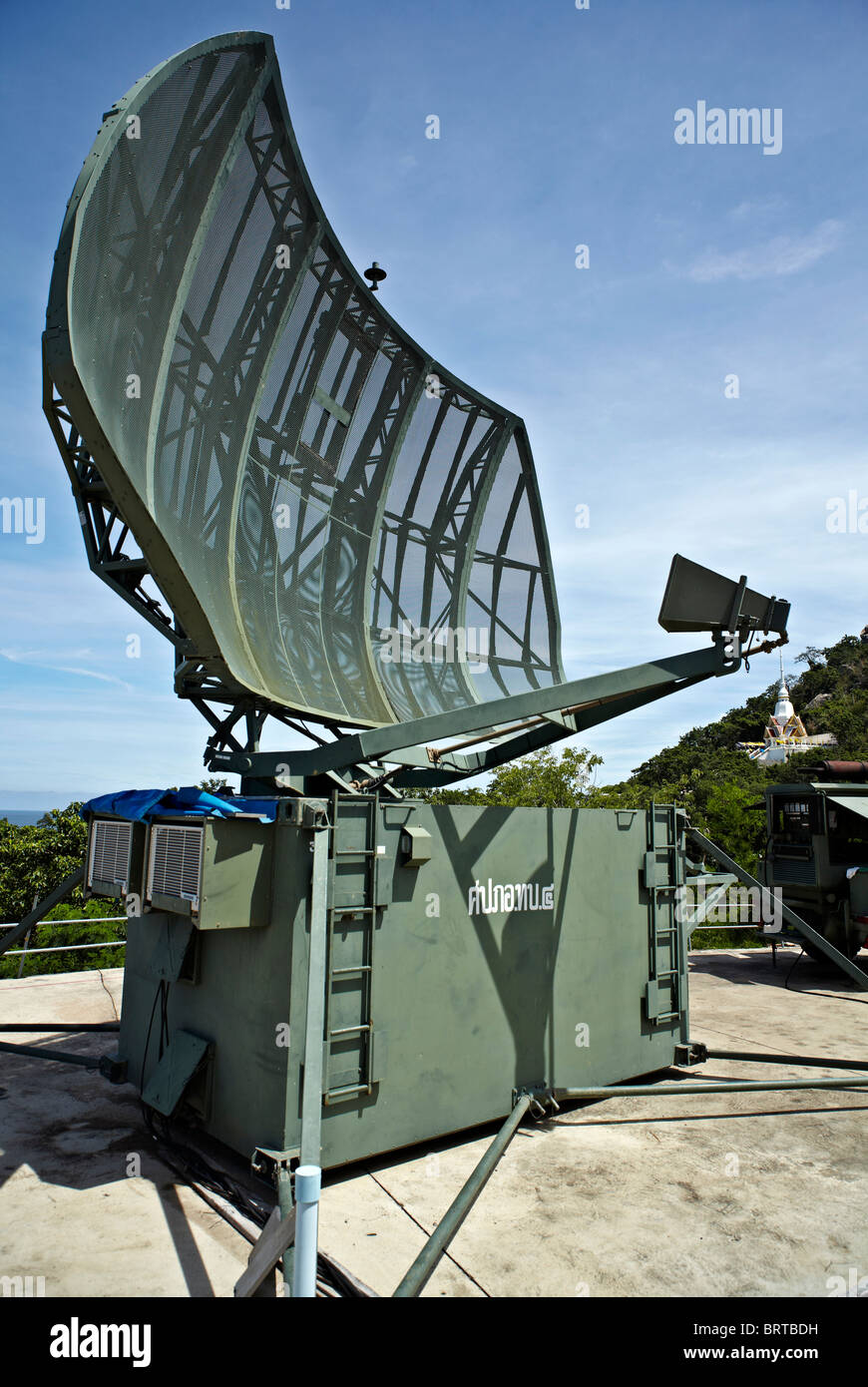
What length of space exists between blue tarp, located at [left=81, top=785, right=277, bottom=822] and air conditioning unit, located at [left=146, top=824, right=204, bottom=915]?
5.4 inches

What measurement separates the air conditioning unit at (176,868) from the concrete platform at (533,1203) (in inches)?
82.3

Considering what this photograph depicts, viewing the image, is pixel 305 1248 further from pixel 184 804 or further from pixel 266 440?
pixel 266 440

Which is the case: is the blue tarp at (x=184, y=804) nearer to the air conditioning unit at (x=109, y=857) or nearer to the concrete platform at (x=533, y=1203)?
the air conditioning unit at (x=109, y=857)

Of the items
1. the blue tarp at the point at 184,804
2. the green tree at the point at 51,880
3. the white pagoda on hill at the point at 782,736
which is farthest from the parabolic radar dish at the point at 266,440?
the white pagoda on hill at the point at 782,736

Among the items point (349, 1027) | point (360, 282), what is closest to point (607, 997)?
point (349, 1027)

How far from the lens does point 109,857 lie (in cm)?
709

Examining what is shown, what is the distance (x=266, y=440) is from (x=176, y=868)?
494 cm

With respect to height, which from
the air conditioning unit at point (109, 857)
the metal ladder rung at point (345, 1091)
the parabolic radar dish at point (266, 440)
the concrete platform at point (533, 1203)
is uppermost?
the parabolic radar dish at point (266, 440)

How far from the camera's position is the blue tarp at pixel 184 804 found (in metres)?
6.07

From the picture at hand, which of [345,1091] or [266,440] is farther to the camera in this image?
[266,440]

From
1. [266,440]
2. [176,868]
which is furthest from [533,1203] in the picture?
[266,440]

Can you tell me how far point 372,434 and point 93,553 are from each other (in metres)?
5.80

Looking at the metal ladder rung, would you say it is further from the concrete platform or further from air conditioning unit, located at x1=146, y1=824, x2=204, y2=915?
air conditioning unit, located at x1=146, y1=824, x2=204, y2=915
